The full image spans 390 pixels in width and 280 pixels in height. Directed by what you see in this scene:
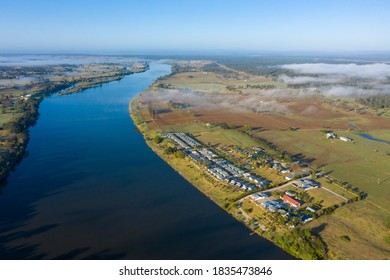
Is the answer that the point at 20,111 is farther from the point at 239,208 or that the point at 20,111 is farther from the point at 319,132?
the point at 319,132

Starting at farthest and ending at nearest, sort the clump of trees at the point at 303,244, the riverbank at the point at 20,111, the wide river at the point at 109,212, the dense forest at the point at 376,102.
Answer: the dense forest at the point at 376,102
the riverbank at the point at 20,111
the wide river at the point at 109,212
the clump of trees at the point at 303,244

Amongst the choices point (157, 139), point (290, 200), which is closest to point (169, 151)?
point (157, 139)

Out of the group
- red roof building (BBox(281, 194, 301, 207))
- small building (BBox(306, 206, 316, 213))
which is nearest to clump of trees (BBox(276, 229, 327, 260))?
small building (BBox(306, 206, 316, 213))

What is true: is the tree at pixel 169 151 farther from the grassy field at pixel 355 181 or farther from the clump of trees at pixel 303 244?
the clump of trees at pixel 303 244

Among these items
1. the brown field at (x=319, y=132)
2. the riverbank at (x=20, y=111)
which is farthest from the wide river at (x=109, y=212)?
the brown field at (x=319, y=132)

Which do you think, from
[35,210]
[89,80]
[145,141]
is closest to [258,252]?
[35,210]

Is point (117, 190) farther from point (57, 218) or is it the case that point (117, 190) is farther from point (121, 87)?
point (121, 87)
